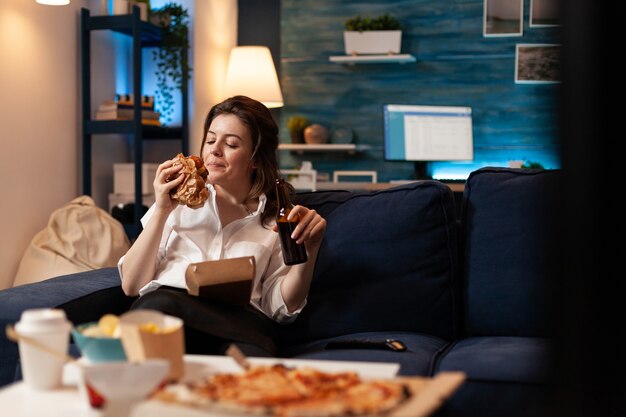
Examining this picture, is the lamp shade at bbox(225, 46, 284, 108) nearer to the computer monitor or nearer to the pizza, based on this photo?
the computer monitor

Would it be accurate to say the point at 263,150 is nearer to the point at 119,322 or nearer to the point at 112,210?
the point at 119,322

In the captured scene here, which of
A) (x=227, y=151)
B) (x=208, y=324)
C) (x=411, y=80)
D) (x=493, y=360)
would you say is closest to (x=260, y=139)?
(x=227, y=151)

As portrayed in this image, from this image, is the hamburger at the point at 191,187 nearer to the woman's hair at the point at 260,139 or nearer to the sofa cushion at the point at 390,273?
the woman's hair at the point at 260,139

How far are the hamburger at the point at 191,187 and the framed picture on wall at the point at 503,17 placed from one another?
12.7 feet

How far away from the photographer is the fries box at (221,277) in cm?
185

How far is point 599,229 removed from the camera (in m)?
0.44

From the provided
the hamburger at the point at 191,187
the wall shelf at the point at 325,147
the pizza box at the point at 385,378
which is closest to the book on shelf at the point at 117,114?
the wall shelf at the point at 325,147

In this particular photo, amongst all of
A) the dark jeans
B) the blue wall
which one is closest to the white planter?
the blue wall

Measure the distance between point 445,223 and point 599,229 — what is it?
190 centimetres

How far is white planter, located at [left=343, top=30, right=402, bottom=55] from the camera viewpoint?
5477 mm

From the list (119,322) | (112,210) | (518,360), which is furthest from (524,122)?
(119,322)

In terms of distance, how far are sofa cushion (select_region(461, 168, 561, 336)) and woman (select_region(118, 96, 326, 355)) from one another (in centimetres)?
52

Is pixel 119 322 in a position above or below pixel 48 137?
below

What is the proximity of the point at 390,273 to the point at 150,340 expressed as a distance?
47.9 inches
